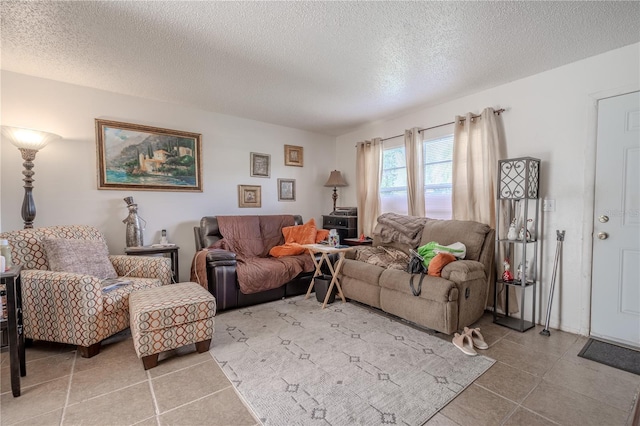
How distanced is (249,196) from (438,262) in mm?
2873

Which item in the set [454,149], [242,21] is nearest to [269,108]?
[242,21]

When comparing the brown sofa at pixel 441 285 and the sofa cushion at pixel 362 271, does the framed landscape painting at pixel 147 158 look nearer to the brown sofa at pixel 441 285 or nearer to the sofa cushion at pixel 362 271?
the sofa cushion at pixel 362 271

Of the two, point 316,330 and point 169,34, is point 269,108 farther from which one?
point 316,330

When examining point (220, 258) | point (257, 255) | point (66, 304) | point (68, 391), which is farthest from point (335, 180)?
point (68, 391)

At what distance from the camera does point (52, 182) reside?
2.96 meters

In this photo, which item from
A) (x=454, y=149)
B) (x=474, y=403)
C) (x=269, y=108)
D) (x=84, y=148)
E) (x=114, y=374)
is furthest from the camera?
(x=269, y=108)

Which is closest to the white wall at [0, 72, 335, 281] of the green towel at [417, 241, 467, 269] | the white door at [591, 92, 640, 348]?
the green towel at [417, 241, 467, 269]

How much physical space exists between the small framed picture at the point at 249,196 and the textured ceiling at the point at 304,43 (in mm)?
1403

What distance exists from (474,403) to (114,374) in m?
2.31

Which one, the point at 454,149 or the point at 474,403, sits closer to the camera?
the point at 474,403

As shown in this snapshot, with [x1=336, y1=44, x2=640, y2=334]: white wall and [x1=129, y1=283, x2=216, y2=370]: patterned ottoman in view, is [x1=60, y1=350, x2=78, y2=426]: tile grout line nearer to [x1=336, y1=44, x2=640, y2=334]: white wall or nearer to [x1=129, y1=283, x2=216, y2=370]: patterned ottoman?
[x1=129, y1=283, x2=216, y2=370]: patterned ottoman

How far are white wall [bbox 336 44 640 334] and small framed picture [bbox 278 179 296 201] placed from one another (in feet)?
10.0

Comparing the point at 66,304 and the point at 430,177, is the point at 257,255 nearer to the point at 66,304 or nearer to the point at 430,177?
the point at 66,304

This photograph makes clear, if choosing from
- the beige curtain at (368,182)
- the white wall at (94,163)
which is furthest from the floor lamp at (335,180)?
the white wall at (94,163)
